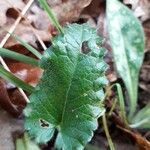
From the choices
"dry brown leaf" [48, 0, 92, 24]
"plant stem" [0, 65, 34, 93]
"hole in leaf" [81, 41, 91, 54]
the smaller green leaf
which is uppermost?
"plant stem" [0, 65, 34, 93]

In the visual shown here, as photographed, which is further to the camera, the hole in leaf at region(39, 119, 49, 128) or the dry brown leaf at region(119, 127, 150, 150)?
the dry brown leaf at region(119, 127, 150, 150)

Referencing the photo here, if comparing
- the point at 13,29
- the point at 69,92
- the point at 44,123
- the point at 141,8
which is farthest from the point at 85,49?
the point at 141,8

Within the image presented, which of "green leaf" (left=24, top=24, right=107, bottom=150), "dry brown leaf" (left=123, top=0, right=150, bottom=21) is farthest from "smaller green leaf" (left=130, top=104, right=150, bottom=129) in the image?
"dry brown leaf" (left=123, top=0, right=150, bottom=21)

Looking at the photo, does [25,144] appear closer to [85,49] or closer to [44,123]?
[44,123]

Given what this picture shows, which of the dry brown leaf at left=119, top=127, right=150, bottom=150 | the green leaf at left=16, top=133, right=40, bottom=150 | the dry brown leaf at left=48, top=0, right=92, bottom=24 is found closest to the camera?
the green leaf at left=16, top=133, right=40, bottom=150

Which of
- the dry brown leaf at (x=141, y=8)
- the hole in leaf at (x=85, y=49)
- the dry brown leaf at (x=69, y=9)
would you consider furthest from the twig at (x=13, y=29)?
the dry brown leaf at (x=141, y=8)

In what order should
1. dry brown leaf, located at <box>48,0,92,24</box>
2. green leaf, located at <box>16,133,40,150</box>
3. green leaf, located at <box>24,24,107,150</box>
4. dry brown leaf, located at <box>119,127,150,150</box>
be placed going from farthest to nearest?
dry brown leaf, located at <box>48,0,92,24</box>, dry brown leaf, located at <box>119,127,150,150</box>, green leaf, located at <box>16,133,40,150</box>, green leaf, located at <box>24,24,107,150</box>

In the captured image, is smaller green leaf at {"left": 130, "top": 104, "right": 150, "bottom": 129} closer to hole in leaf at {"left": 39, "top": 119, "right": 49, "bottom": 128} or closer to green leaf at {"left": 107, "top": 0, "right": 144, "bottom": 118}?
green leaf at {"left": 107, "top": 0, "right": 144, "bottom": 118}
